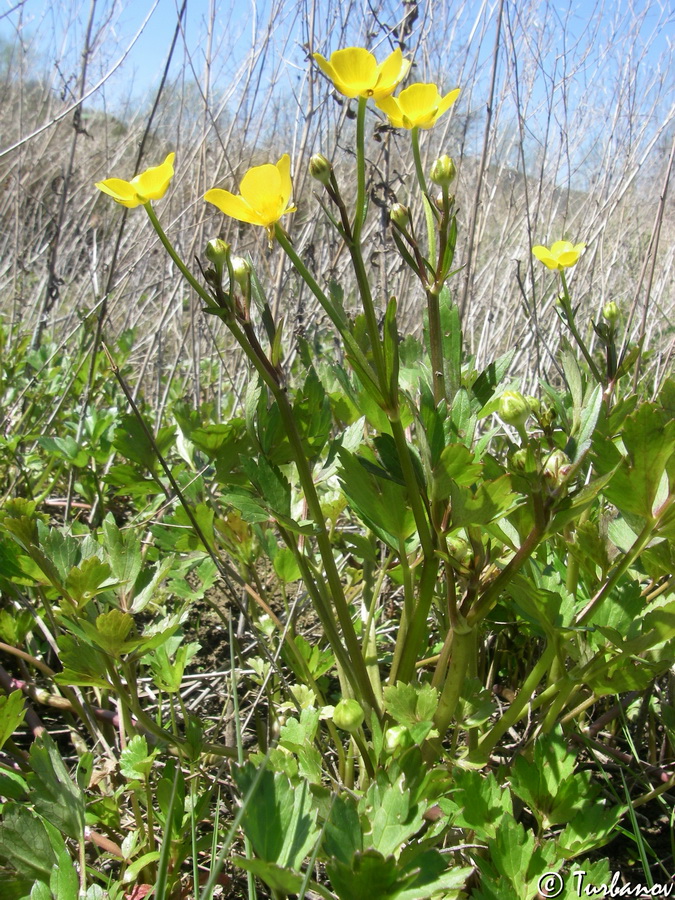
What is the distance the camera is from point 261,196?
52 centimetres

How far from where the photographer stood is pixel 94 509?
1210 millimetres

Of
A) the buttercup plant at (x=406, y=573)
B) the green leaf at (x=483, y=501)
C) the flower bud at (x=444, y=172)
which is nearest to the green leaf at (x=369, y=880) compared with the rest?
the buttercup plant at (x=406, y=573)

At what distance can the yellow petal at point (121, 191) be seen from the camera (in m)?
0.55

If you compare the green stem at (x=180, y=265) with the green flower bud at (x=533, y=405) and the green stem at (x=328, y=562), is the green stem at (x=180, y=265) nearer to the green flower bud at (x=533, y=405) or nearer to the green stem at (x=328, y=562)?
the green stem at (x=328, y=562)

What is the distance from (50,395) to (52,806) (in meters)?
1.13

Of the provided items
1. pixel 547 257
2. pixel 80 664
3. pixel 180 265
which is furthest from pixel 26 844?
pixel 547 257

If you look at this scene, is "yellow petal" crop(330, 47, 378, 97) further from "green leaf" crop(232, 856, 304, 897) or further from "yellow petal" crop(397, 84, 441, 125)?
"green leaf" crop(232, 856, 304, 897)

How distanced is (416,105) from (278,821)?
1.91ft

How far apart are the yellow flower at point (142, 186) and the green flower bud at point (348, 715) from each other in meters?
0.48

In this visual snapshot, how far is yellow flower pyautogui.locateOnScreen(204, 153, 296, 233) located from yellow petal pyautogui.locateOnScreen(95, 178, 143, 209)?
0.08 meters

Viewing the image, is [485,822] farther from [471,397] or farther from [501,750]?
[471,397]

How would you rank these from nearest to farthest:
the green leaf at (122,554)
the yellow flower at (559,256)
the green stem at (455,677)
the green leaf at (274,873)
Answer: the green leaf at (274,873) → the green stem at (455,677) → the green leaf at (122,554) → the yellow flower at (559,256)

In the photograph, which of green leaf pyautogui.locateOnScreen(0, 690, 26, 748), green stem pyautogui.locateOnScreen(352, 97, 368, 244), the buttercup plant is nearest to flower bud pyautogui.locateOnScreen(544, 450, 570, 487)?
the buttercup plant

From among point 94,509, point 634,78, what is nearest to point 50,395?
point 94,509
